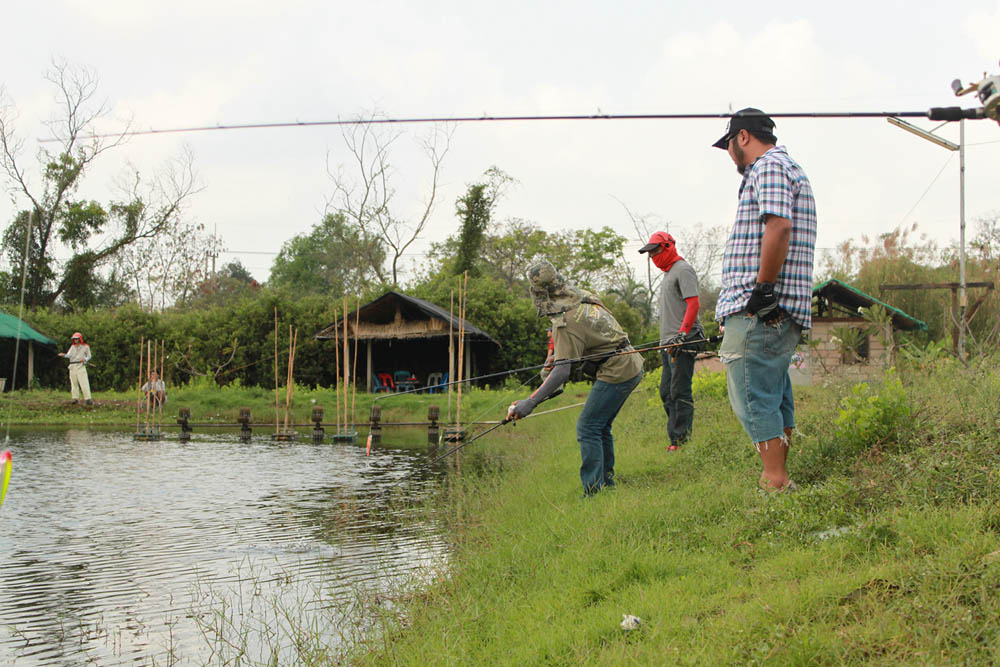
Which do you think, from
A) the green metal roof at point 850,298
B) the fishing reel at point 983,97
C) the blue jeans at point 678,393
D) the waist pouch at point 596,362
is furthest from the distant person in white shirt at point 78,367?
the fishing reel at point 983,97

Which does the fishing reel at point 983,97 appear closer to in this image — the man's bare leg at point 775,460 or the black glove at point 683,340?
the man's bare leg at point 775,460

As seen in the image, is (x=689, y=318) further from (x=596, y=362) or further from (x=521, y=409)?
(x=521, y=409)

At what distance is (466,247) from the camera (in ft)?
132

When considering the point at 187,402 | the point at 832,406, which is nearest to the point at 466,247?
the point at 187,402

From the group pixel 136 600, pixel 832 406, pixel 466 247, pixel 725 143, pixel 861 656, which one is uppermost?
pixel 466 247

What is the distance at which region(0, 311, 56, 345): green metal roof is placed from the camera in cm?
2753

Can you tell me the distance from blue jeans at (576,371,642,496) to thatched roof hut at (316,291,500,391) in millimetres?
17554

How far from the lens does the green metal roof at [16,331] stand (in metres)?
27.5

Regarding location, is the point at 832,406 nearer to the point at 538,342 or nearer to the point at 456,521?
the point at 456,521

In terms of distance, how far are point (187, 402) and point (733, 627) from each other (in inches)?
884

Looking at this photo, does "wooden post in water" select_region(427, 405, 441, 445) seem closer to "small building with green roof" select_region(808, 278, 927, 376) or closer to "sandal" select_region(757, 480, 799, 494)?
"small building with green roof" select_region(808, 278, 927, 376)

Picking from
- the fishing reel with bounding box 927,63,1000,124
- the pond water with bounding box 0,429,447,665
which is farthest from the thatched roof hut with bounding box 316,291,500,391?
the fishing reel with bounding box 927,63,1000,124

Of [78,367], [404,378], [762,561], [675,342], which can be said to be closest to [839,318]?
[404,378]

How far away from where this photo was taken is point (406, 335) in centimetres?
2630
